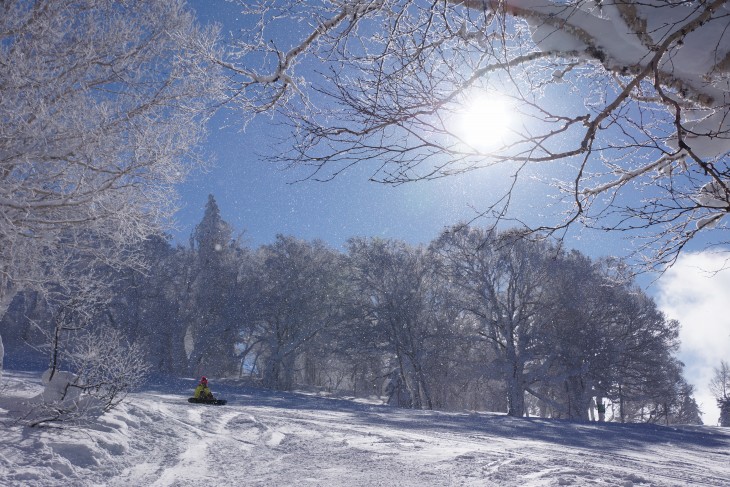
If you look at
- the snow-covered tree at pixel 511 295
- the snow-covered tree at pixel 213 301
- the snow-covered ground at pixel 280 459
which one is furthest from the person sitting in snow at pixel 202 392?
the snow-covered tree at pixel 213 301

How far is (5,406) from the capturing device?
6.79m

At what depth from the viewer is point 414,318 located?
2691 cm

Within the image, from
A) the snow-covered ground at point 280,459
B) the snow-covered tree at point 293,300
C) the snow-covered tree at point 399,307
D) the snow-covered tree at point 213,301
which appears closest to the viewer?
the snow-covered ground at point 280,459

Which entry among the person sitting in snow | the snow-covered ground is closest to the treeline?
the person sitting in snow

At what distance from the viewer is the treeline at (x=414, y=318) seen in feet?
77.4

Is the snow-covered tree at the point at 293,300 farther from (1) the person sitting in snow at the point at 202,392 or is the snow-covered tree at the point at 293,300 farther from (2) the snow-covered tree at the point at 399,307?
(1) the person sitting in snow at the point at 202,392

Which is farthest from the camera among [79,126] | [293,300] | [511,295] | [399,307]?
[293,300]

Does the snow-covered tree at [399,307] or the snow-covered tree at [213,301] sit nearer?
the snow-covered tree at [399,307]

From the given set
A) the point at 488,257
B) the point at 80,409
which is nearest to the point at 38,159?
the point at 80,409

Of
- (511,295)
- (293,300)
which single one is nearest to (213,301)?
(293,300)

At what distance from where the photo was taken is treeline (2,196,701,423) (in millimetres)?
23578

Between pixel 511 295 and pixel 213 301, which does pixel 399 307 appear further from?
pixel 213 301

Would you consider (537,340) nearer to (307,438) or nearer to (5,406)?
(307,438)

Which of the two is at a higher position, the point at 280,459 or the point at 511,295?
the point at 511,295
